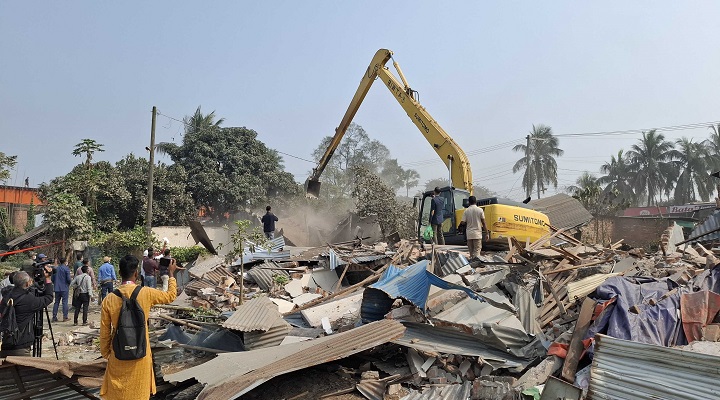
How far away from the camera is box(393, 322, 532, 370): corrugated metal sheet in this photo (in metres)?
5.32

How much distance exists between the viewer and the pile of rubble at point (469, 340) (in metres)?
4.57

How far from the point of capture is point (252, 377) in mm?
4836

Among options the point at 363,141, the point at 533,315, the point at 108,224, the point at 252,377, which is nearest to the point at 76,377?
the point at 252,377

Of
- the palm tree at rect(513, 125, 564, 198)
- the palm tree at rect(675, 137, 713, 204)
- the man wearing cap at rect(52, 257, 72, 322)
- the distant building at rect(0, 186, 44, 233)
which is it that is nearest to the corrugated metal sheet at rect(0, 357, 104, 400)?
the man wearing cap at rect(52, 257, 72, 322)

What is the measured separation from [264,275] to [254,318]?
5419 millimetres

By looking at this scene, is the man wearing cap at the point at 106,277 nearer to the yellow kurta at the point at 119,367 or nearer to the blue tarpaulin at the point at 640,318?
the yellow kurta at the point at 119,367

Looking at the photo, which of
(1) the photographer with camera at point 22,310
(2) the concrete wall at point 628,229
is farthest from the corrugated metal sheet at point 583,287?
(2) the concrete wall at point 628,229

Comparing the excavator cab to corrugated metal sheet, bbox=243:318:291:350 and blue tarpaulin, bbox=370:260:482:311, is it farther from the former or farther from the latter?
corrugated metal sheet, bbox=243:318:291:350

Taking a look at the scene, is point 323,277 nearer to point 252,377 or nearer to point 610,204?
point 252,377

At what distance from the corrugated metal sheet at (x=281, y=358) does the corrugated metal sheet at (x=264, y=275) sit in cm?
596

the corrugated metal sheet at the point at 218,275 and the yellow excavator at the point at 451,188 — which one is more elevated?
the yellow excavator at the point at 451,188

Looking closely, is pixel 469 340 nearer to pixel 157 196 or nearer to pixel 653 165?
pixel 157 196

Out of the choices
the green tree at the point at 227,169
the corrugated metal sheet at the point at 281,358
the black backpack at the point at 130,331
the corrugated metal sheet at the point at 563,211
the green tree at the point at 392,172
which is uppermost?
the green tree at the point at 392,172

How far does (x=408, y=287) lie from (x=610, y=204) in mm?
28689
